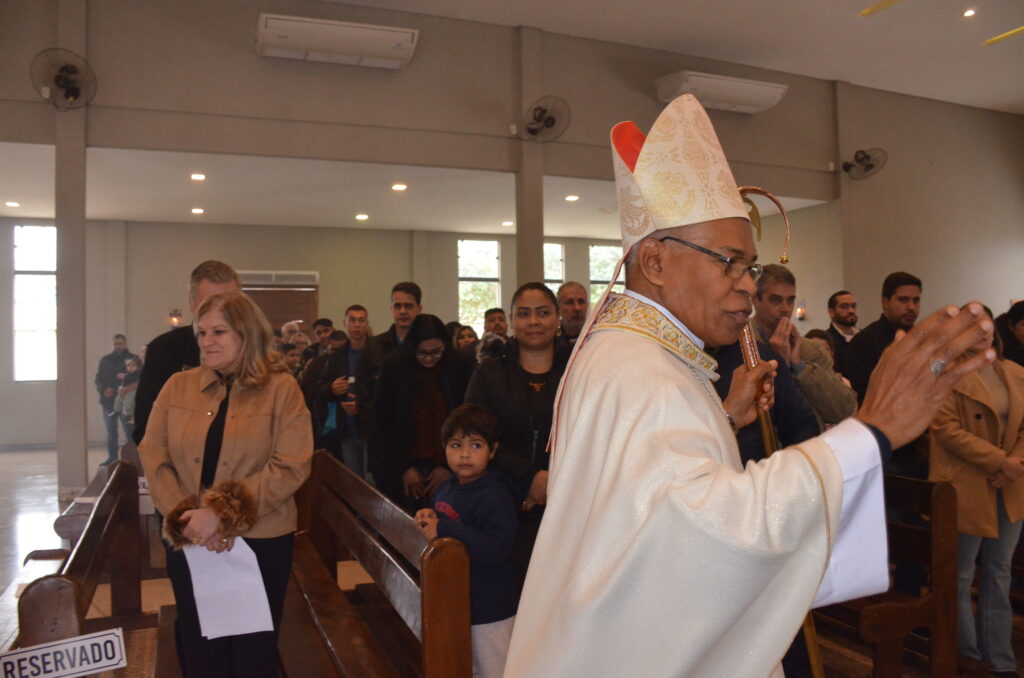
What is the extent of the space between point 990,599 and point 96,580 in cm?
330

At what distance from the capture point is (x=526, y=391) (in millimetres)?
3266

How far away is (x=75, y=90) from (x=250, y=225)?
6.41 meters

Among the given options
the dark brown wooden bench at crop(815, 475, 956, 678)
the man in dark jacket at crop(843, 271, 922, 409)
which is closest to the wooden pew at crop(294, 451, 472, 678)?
the dark brown wooden bench at crop(815, 475, 956, 678)

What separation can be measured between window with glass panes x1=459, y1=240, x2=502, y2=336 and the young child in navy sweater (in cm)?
1126

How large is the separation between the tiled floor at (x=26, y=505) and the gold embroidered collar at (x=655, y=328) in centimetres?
463

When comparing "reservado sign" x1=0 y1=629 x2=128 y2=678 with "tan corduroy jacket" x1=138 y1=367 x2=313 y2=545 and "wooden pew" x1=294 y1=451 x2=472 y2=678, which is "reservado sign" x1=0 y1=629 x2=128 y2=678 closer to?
"wooden pew" x1=294 y1=451 x2=472 y2=678

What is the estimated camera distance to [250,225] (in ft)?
42.3

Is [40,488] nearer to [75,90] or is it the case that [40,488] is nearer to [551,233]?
[75,90]

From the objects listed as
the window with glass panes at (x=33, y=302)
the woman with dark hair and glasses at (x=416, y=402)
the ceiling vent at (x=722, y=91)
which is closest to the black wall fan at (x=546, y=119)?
the ceiling vent at (x=722, y=91)

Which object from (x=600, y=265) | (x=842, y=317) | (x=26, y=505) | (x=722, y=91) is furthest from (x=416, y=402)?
(x=600, y=265)

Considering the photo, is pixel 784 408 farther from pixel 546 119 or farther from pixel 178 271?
pixel 178 271

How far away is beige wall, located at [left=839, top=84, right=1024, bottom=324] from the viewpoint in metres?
9.93

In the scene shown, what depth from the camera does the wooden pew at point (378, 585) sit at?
1883 millimetres

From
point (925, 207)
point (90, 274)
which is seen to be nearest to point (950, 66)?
point (925, 207)
